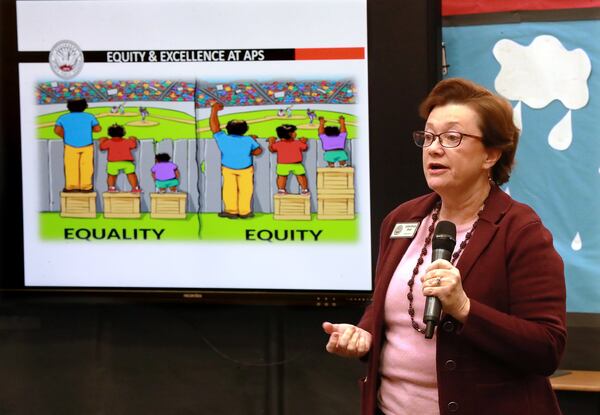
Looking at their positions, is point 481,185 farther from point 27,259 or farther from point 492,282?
point 27,259

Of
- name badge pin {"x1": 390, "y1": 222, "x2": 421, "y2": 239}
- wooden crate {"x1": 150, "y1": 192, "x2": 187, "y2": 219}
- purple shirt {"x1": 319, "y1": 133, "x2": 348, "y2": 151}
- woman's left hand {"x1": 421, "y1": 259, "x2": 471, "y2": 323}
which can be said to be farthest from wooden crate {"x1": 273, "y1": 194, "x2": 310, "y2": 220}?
woman's left hand {"x1": 421, "y1": 259, "x2": 471, "y2": 323}

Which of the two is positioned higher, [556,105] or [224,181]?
[556,105]

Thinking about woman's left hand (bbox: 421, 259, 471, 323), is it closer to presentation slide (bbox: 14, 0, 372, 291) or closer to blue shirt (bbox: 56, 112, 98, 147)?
presentation slide (bbox: 14, 0, 372, 291)

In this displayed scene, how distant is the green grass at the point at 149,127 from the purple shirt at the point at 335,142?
0.57 metres

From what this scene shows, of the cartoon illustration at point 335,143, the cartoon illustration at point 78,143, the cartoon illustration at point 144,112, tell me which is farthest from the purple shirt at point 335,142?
the cartoon illustration at point 78,143

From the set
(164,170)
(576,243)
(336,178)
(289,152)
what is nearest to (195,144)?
(164,170)

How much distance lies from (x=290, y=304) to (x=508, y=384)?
5.75 ft

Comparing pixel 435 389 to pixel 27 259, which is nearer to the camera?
pixel 435 389

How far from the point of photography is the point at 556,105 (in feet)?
11.7

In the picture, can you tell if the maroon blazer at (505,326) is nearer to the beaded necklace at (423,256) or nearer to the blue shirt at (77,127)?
the beaded necklace at (423,256)

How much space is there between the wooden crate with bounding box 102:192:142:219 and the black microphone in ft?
6.63

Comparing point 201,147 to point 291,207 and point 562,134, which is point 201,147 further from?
point 562,134

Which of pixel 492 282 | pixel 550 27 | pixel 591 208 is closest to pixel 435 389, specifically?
pixel 492 282

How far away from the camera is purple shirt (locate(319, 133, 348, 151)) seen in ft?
11.6
